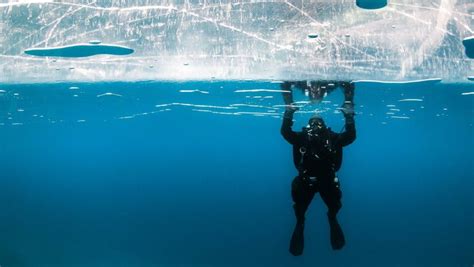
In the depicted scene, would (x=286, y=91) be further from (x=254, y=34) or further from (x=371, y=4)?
(x=371, y=4)

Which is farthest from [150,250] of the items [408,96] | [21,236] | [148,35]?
[148,35]

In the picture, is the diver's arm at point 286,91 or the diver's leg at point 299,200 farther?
the diver's arm at point 286,91

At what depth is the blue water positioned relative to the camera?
1864 cm

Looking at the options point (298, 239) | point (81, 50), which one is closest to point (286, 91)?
point (298, 239)

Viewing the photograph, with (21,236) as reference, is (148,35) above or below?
above

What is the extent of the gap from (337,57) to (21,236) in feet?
153

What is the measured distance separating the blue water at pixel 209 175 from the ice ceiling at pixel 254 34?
10.6 feet

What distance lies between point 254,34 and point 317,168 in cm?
344

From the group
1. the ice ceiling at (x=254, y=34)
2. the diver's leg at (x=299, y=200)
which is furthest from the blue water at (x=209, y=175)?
the diver's leg at (x=299, y=200)

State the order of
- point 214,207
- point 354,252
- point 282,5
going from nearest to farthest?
1. point 282,5
2. point 354,252
3. point 214,207

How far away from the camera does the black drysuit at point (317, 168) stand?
9523mm

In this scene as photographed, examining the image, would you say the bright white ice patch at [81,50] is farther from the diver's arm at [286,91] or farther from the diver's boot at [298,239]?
the diver's boot at [298,239]

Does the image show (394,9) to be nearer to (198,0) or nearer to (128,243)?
(198,0)

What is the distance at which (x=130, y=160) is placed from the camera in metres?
81.6
